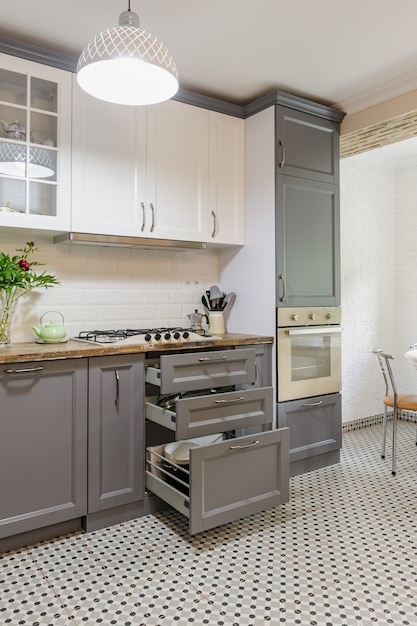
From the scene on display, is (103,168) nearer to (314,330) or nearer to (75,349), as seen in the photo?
(75,349)

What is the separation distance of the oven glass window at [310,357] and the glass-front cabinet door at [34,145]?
1.62 meters

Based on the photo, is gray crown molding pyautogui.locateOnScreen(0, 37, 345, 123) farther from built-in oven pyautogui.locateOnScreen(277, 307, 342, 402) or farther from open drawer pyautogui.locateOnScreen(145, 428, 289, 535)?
open drawer pyautogui.locateOnScreen(145, 428, 289, 535)

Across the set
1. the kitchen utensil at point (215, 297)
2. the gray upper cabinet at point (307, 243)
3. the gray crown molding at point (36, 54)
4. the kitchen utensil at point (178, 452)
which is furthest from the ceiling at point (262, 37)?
the kitchen utensil at point (178, 452)

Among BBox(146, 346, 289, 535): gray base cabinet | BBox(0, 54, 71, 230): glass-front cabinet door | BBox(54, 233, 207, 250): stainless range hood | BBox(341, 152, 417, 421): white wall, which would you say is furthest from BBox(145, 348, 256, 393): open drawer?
BBox(341, 152, 417, 421): white wall

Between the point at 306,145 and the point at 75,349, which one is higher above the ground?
the point at 306,145

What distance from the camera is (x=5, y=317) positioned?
241 centimetres

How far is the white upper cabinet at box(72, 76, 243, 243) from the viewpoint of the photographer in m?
2.46

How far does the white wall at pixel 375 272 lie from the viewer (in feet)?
13.5

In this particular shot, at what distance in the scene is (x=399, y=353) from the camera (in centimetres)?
449

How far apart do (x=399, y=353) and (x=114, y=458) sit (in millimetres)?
3254

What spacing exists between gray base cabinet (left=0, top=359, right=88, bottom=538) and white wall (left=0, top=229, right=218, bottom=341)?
0.57m

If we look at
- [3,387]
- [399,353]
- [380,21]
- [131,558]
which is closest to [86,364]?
[3,387]

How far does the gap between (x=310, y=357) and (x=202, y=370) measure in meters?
0.96

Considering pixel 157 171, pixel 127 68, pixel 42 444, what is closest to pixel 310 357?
pixel 157 171
